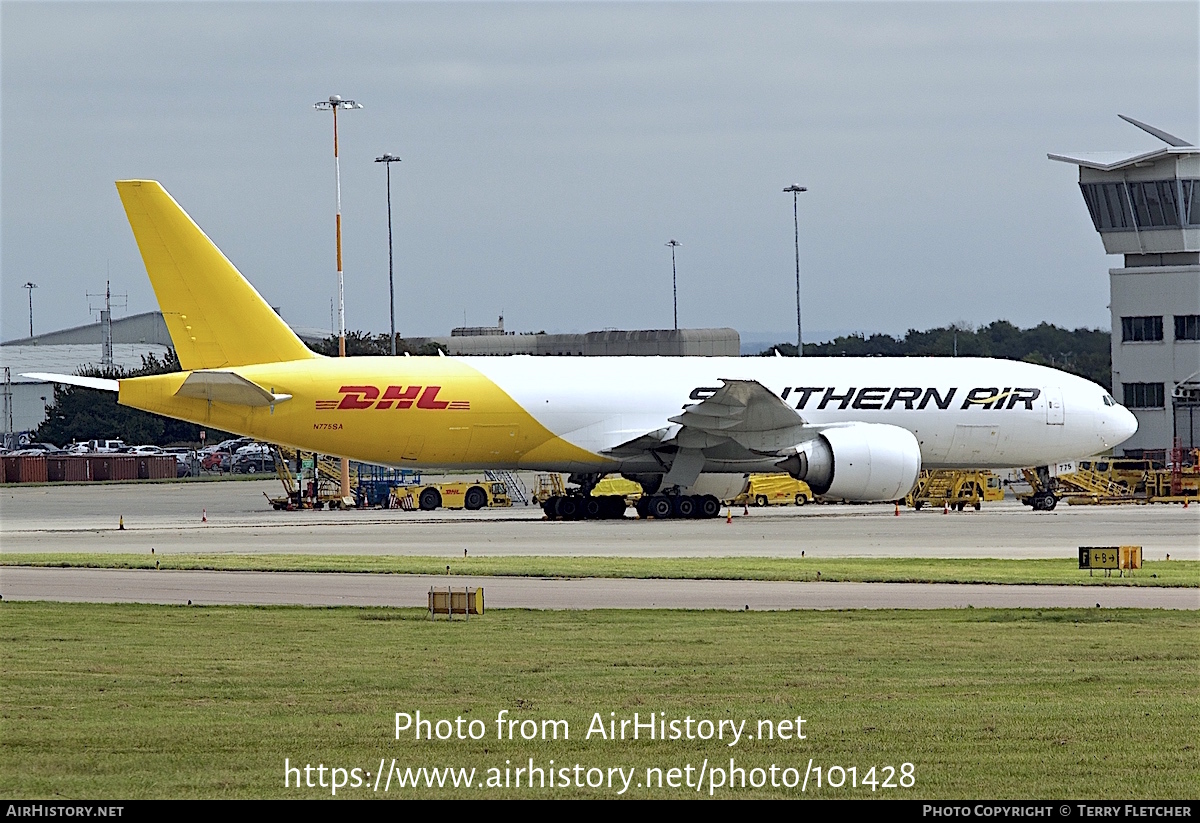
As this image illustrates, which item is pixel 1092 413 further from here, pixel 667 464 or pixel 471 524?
pixel 471 524

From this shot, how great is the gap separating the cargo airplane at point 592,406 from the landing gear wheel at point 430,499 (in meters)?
7.15

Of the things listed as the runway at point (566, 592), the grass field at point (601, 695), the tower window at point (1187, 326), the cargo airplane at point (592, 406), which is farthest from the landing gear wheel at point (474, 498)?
the grass field at point (601, 695)

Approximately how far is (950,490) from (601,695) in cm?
3260

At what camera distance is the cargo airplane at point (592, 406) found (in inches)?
1390

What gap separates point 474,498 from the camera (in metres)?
46.5

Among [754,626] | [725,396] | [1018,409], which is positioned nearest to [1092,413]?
[1018,409]

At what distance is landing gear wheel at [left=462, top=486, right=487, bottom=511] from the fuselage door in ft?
54.6

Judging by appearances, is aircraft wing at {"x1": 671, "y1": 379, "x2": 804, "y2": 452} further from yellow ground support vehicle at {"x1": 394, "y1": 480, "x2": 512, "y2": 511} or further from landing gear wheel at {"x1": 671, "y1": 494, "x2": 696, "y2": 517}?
yellow ground support vehicle at {"x1": 394, "y1": 480, "x2": 512, "y2": 511}

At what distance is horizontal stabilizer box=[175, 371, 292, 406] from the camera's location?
113 ft

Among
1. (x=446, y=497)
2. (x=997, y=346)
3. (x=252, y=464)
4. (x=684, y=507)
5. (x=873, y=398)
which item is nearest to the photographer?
(x=684, y=507)

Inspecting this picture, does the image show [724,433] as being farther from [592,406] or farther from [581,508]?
[581,508]

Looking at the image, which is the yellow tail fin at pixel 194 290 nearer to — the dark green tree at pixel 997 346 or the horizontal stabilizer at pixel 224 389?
the horizontal stabilizer at pixel 224 389

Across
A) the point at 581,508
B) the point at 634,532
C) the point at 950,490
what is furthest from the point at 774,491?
the point at 634,532

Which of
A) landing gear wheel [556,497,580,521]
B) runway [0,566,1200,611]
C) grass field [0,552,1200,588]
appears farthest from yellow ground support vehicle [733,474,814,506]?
runway [0,566,1200,611]
